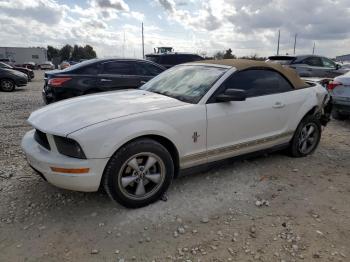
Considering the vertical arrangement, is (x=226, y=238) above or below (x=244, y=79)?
below

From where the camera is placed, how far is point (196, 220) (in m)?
3.19

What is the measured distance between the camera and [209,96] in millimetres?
3697

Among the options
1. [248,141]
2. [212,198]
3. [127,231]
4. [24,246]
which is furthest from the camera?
[248,141]

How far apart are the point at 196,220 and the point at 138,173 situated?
738mm

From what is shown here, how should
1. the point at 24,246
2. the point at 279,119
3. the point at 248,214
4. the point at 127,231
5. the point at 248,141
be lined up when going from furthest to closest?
the point at 279,119 < the point at 248,141 < the point at 248,214 < the point at 127,231 < the point at 24,246

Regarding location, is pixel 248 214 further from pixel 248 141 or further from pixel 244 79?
pixel 244 79

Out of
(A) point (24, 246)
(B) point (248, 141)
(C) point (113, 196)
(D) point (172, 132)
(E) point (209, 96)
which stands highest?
(E) point (209, 96)

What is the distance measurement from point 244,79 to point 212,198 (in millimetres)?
1564

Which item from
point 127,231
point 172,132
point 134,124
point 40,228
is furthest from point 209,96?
point 40,228

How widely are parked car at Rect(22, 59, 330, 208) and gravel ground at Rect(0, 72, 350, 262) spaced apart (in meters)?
0.35

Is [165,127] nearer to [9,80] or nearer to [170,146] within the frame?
[170,146]

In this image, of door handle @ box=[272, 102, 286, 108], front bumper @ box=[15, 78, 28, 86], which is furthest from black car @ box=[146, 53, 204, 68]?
door handle @ box=[272, 102, 286, 108]

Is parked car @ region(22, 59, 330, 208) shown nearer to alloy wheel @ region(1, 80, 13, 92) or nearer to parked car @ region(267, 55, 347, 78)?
parked car @ region(267, 55, 347, 78)

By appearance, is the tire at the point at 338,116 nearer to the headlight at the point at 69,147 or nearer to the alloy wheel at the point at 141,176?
the alloy wheel at the point at 141,176
